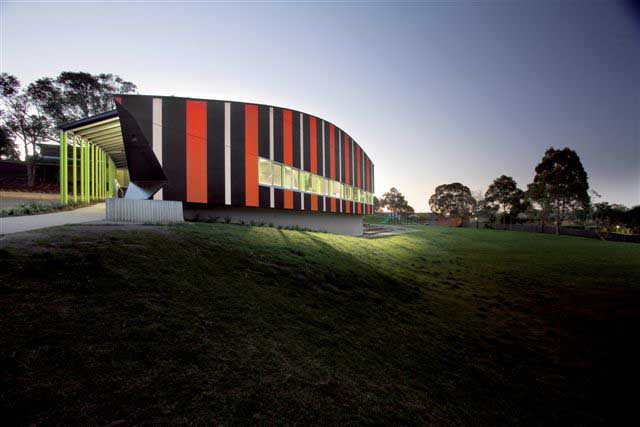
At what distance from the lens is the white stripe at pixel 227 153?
50.6ft

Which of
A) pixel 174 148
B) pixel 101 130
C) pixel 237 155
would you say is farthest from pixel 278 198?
pixel 101 130

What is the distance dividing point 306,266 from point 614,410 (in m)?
7.21

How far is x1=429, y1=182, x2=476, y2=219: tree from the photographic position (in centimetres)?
8400

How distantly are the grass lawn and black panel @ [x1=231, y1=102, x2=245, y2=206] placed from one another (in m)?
6.96

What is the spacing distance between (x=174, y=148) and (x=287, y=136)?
761 centimetres

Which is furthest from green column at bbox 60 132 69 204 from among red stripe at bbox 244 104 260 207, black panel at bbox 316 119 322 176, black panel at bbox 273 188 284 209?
black panel at bbox 316 119 322 176

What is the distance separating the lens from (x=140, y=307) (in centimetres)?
406

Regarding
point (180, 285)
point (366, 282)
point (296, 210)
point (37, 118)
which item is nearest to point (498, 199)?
point (296, 210)

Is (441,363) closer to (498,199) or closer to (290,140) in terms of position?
(290,140)

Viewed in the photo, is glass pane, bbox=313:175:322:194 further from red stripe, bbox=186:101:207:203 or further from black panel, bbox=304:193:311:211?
red stripe, bbox=186:101:207:203

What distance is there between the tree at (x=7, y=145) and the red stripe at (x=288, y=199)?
4202 centimetres

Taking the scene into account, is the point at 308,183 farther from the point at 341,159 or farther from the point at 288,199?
the point at 341,159

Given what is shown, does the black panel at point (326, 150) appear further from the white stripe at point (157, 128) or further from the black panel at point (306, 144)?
the white stripe at point (157, 128)

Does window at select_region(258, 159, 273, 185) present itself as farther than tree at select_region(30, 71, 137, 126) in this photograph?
No
